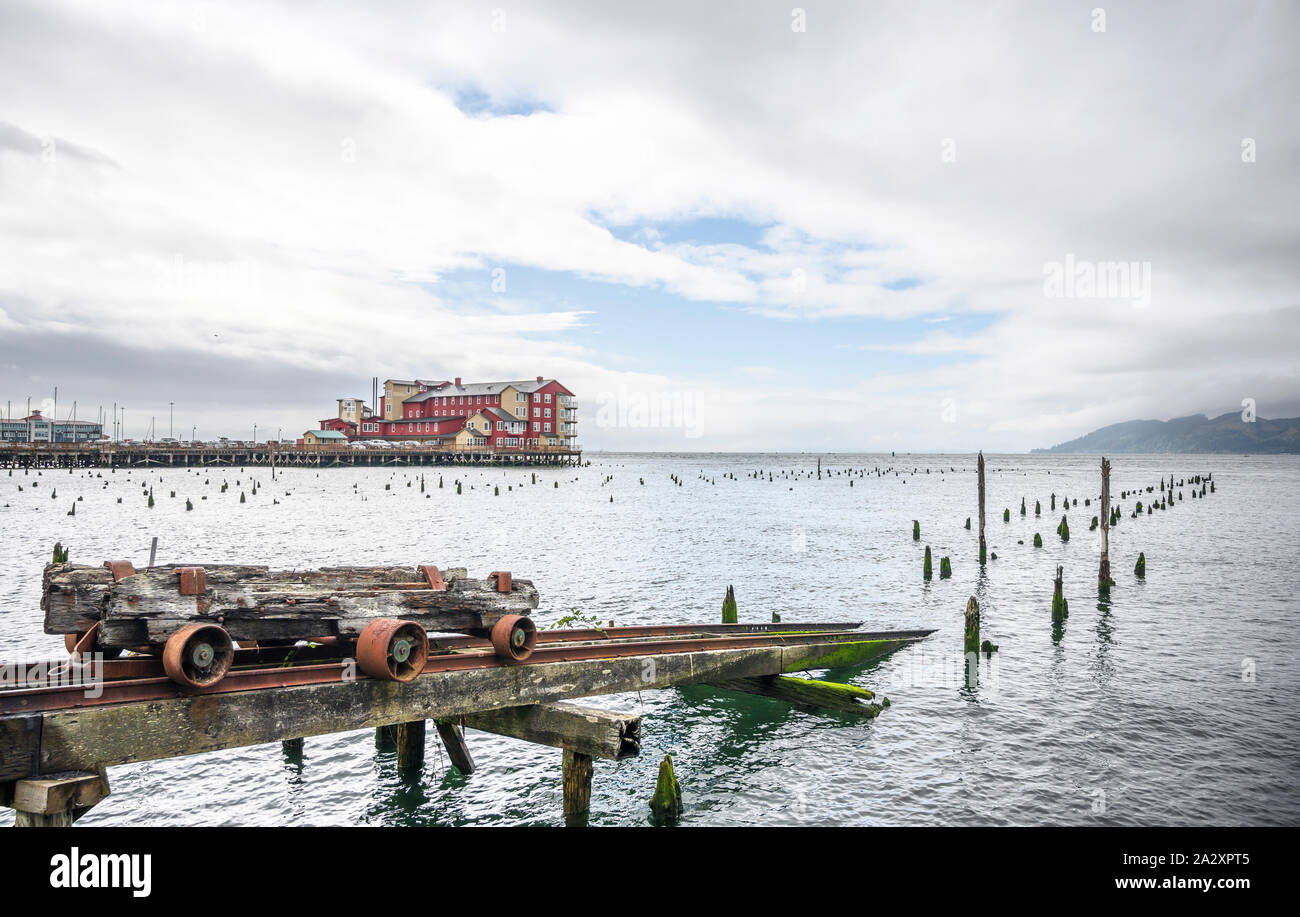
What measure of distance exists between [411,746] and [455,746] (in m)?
0.71

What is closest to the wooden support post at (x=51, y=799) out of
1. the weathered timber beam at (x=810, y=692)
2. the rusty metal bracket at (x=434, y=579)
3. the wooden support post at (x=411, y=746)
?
the rusty metal bracket at (x=434, y=579)

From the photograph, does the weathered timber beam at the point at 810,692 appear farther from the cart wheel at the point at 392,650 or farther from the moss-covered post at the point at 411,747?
the cart wheel at the point at 392,650

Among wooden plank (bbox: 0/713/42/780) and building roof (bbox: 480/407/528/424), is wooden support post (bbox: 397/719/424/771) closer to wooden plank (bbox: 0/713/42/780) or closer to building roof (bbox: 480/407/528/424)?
wooden plank (bbox: 0/713/42/780)

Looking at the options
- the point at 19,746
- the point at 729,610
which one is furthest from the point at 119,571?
the point at 729,610

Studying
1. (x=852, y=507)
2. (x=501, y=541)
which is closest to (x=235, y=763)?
(x=501, y=541)

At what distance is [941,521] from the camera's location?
56.6 meters

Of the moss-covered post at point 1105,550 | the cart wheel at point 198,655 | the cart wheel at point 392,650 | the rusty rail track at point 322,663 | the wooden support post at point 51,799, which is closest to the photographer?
the wooden support post at point 51,799

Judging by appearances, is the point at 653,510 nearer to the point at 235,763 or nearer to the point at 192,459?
the point at 235,763

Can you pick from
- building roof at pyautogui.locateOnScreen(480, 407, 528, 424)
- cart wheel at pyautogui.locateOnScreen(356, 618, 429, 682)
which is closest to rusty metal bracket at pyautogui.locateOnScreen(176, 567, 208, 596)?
cart wheel at pyautogui.locateOnScreen(356, 618, 429, 682)

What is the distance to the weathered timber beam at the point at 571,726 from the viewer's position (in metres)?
9.16

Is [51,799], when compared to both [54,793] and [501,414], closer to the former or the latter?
[54,793]

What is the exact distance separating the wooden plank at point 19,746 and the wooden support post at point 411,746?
5977 millimetres

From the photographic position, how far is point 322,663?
8.87 m
